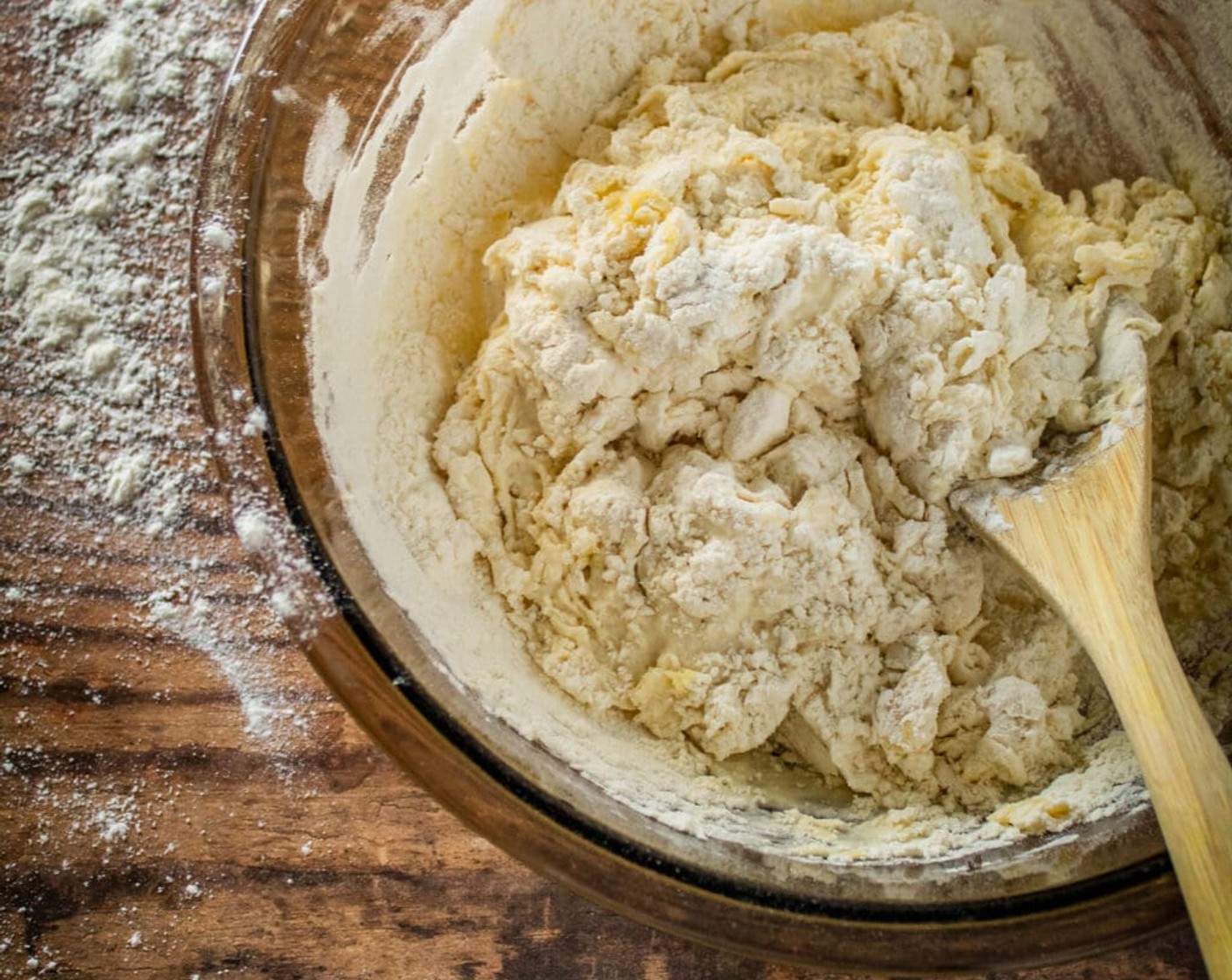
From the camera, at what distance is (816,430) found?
128 centimetres

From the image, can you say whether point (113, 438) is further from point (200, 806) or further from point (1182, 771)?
point (1182, 771)

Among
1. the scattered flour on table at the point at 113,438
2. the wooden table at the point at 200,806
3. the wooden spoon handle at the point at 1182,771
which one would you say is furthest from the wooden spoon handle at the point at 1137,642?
the scattered flour on table at the point at 113,438

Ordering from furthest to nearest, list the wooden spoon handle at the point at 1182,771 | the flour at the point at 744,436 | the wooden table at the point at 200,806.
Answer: the wooden table at the point at 200,806 < the flour at the point at 744,436 < the wooden spoon handle at the point at 1182,771

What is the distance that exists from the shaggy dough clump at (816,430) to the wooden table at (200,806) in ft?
1.09

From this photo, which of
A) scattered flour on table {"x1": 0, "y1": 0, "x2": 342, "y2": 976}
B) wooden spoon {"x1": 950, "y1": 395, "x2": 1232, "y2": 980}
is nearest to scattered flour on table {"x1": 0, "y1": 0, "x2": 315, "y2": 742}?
scattered flour on table {"x1": 0, "y1": 0, "x2": 342, "y2": 976}

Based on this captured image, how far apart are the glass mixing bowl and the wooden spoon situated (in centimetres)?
5

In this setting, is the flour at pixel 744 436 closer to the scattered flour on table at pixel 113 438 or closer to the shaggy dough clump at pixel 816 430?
the shaggy dough clump at pixel 816 430

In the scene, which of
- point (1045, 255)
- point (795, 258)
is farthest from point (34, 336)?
point (1045, 255)

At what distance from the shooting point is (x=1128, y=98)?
148 centimetres

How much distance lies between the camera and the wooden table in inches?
54.7

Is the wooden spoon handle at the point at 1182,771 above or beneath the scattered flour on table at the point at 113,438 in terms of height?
beneath

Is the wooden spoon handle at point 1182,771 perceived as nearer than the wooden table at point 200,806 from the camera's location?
Yes

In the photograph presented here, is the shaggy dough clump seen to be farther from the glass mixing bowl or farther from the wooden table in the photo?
the wooden table

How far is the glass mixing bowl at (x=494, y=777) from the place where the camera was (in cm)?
109
